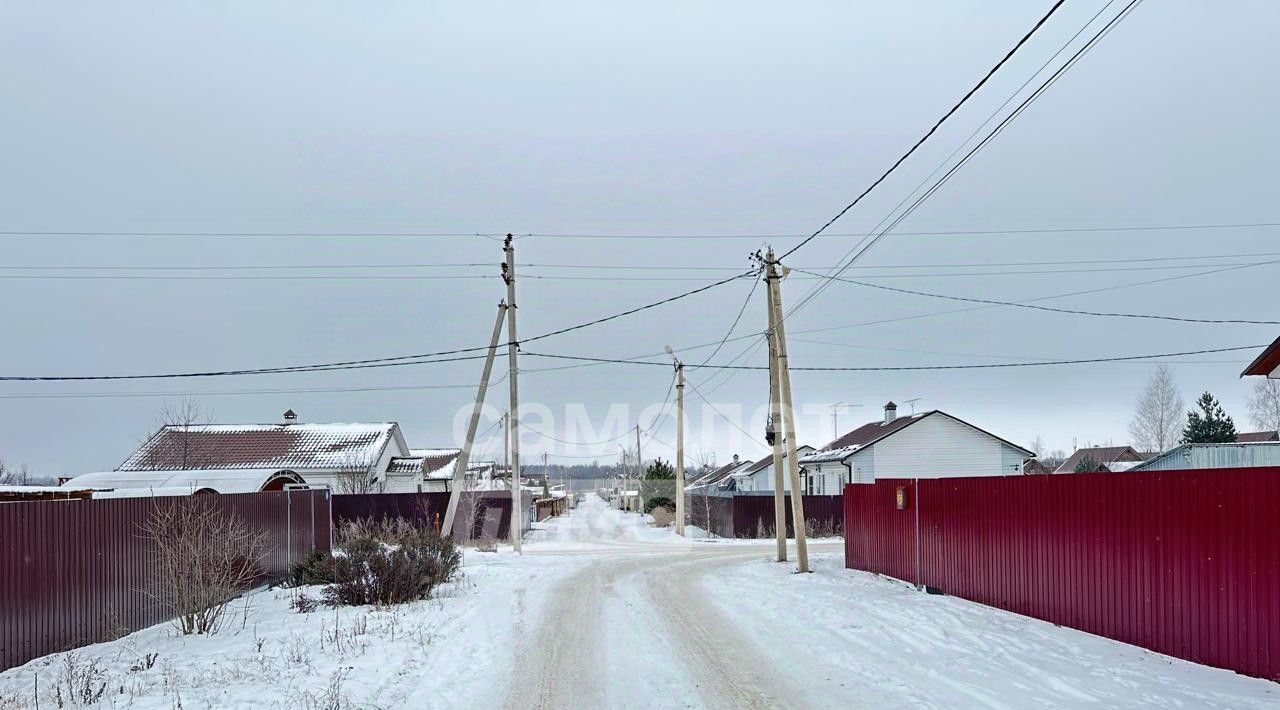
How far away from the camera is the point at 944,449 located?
4081 centimetres

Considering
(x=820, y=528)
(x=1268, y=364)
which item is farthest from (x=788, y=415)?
(x=820, y=528)

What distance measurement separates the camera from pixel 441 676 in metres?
9.12

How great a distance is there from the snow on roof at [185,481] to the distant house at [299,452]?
18405mm

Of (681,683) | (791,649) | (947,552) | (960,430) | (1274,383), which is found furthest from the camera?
(1274,383)

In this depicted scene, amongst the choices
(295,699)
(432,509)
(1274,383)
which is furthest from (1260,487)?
(1274,383)

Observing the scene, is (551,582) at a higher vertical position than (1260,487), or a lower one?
lower

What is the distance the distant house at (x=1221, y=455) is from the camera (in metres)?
28.1

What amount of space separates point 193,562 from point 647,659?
6.80 m

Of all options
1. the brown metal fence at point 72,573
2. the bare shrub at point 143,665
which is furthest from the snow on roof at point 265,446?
the bare shrub at point 143,665

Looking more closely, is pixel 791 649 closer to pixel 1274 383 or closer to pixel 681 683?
pixel 681 683

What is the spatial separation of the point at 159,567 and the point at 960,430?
34391mm

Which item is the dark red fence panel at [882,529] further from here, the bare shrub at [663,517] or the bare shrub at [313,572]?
the bare shrub at [663,517]

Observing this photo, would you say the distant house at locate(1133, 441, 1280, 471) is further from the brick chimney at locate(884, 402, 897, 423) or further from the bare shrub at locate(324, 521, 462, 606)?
the bare shrub at locate(324, 521, 462, 606)

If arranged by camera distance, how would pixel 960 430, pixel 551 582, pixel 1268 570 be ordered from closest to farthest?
pixel 1268 570 < pixel 551 582 < pixel 960 430
